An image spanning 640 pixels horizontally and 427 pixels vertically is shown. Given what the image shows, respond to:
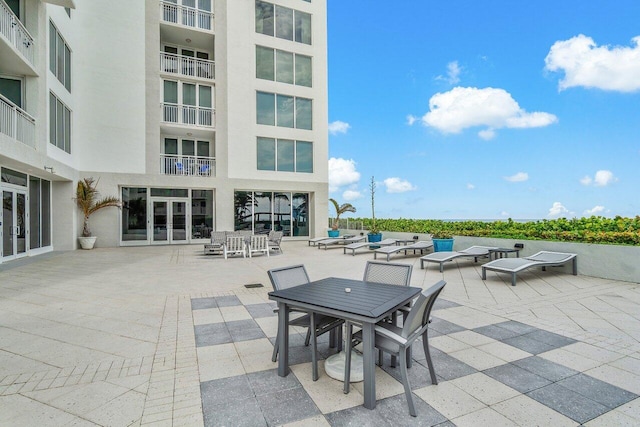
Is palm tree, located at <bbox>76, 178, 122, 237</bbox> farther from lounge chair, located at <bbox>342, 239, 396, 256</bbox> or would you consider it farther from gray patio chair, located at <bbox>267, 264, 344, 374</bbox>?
gray patio chair, located at <bbox>267, 264, 344, 374</bbox>

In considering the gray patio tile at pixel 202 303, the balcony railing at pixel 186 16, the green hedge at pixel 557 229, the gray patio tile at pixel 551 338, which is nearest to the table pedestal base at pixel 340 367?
the gray patio tile at pixel 551 338

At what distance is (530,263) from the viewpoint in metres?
7.42

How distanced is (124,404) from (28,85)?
1305cm

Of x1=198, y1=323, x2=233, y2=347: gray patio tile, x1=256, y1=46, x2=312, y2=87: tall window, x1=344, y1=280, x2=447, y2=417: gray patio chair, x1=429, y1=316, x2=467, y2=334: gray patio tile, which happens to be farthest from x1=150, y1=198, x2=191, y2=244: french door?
x1=344, y1=280, x2=447, y2=417: gray patio chair

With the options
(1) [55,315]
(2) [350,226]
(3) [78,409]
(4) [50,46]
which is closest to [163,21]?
(4) [50,46]

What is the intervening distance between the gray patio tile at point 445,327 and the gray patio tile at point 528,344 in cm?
58

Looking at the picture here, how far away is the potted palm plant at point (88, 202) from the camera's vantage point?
14078 mm

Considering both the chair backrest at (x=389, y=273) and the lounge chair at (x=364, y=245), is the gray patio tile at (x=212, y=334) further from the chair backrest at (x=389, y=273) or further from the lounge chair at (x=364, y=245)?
the lounge chair at (x=364, y=245)

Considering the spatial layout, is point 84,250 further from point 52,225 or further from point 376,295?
point 376,295

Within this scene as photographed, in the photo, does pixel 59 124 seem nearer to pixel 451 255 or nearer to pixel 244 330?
pixel 244 330

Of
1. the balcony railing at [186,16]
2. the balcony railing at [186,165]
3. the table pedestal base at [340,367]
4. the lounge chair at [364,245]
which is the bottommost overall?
the table pedestal base at [340,367]

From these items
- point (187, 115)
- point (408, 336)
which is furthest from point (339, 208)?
point (408, 336)

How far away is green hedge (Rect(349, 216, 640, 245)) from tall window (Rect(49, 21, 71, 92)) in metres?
16.3

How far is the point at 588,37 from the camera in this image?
1192cm
